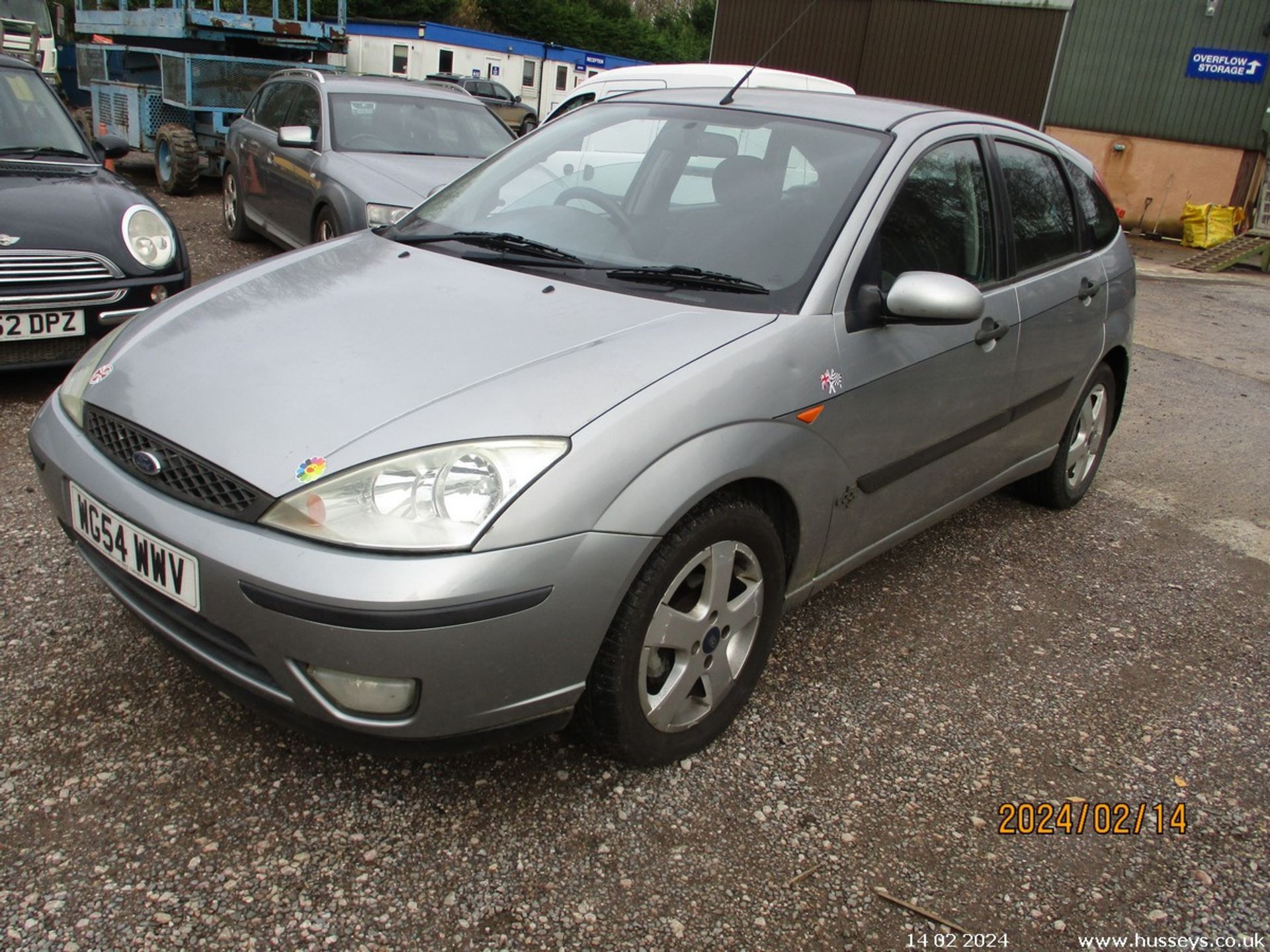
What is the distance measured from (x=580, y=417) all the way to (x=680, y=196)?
47.2 inches

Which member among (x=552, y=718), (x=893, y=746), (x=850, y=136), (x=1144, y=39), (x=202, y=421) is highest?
(x=1144, y=39)

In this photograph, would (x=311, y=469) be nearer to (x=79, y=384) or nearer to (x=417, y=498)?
(x=417, y=498)

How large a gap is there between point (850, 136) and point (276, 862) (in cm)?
248

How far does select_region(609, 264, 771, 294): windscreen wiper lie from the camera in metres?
2.67

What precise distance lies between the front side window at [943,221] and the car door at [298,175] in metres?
5.11

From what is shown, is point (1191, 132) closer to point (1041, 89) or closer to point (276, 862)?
point (1041, 89)

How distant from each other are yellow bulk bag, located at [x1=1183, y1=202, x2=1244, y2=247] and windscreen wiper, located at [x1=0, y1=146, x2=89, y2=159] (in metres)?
15.9

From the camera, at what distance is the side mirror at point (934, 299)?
2.65 metres

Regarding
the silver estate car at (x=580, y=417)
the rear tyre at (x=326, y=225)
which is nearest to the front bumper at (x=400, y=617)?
the silver estate car at (x=580, y=417)

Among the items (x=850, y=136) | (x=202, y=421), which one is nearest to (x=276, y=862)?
(x=202, y=421)

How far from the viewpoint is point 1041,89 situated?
59.4 feet

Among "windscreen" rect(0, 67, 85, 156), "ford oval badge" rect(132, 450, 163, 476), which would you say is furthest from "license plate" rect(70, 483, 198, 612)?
"windscreen" rect(0, 67, 85, 156)

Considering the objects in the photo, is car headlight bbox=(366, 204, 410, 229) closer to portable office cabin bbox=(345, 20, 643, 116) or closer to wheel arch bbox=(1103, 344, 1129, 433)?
wheel arch bbox=(1103, 344, 1129, 433)
